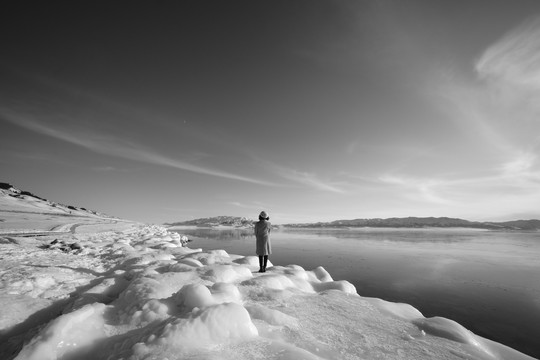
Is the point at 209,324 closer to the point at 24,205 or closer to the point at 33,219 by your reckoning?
the point at 33,219

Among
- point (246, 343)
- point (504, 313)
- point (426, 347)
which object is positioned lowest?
point (504, 313)

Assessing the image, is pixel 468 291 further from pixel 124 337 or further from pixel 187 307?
pixel 124 337

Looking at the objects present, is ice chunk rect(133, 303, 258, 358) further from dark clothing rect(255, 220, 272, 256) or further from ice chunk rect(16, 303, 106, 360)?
dark clothing rect(255, 220, 272, 256)

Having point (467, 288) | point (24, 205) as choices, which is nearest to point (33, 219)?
point (24, 205)

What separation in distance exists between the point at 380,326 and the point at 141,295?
161 inches

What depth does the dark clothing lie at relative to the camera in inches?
333

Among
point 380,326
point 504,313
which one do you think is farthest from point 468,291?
point 380,326

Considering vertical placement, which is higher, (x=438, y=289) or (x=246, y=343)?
(x=246, y=343)

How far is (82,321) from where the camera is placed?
10.6ft

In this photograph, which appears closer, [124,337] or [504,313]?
[124,337]

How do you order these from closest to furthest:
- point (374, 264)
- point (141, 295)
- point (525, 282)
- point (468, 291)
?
1. point (141, 295)
2. point (468, 291)
3. point (525, 282)
4. point (374, 264)

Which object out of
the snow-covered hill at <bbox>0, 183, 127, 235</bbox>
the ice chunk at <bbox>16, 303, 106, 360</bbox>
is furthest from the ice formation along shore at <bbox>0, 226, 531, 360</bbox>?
the snow-covered hill at <bbox>0, 183, 127, 235</bbox>

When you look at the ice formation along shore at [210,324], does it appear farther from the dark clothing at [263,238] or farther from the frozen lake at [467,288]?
the frozen lake at [467,288]

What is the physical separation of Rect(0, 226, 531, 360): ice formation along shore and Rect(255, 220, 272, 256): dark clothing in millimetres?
2670
